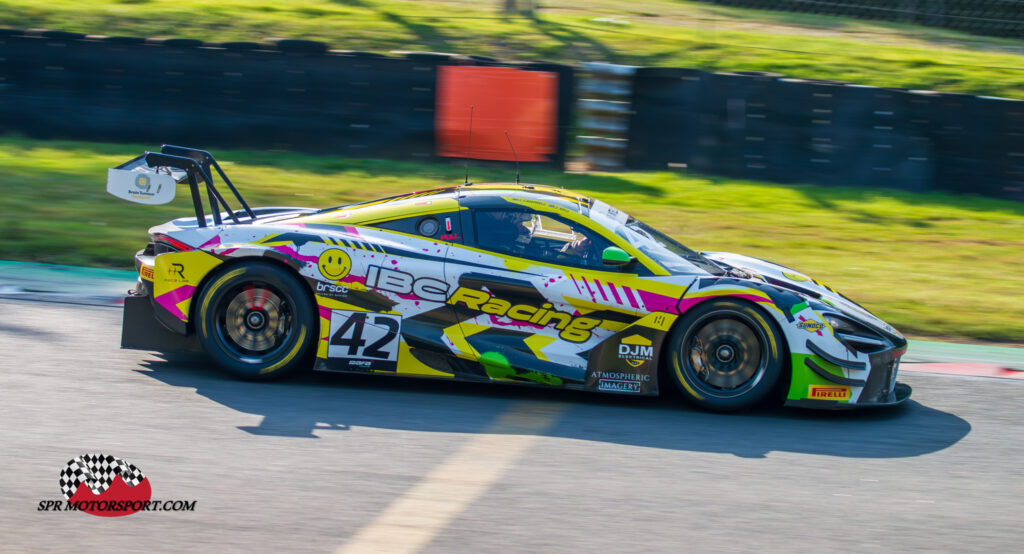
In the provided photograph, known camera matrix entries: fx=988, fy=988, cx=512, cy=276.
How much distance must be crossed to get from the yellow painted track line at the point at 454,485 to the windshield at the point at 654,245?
3.63 feet

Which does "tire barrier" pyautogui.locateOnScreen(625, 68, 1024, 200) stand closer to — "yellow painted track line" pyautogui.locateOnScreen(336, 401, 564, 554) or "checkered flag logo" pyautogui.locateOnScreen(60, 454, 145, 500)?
"yellow painted track line" pyautogui.locateOnScreen(336, 401, 564, 554)

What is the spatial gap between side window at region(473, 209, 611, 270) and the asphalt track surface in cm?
92

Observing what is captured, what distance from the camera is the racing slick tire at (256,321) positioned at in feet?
19.9

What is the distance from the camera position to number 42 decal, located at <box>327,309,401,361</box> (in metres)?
5.99

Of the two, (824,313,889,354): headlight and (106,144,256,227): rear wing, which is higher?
(106,144,256,227): rear wing

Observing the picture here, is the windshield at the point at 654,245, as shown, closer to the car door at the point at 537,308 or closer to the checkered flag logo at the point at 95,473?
the car door at the point at 537,308

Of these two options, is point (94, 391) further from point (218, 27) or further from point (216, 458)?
point (218, 27)

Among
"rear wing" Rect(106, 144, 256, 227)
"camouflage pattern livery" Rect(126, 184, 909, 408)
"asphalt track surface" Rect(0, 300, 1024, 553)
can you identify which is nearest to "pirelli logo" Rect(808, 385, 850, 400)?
"camouflage pattern livery" Rect(126, 184, 909, 408)

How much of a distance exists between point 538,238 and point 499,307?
0.50m

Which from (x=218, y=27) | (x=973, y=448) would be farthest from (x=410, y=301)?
(x=218, y=27)

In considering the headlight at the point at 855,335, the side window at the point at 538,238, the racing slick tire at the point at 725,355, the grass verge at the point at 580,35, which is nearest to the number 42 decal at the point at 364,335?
the side window at the point at 538,238

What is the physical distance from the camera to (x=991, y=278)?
10.0m

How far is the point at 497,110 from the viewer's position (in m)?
13.3

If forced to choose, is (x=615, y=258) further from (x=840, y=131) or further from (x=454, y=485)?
(x=840, y=131)
